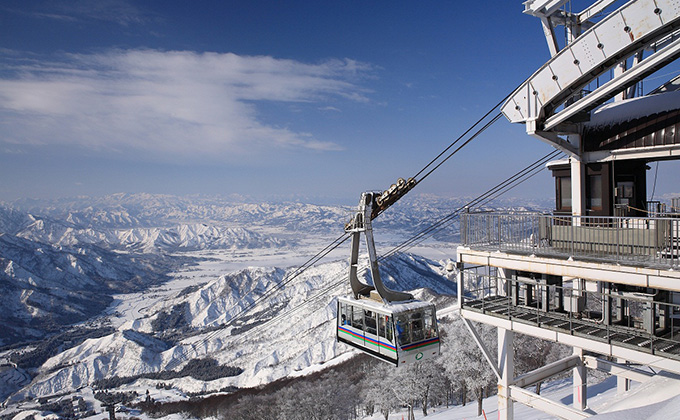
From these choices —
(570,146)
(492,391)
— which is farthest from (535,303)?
(492,391)

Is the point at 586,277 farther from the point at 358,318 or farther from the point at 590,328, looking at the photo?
the point at 358,318

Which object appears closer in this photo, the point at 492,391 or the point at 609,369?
the point at 609,369

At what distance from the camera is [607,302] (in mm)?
14156

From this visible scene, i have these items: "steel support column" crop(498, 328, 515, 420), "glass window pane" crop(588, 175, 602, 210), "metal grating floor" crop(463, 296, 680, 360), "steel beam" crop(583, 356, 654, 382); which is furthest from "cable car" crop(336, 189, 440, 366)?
"glass window pane" crop(588, 175, 602, 210)

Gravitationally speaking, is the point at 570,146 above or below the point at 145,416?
above

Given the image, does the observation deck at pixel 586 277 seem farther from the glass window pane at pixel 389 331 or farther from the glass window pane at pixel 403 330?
the glass window pane at pixel 389 331

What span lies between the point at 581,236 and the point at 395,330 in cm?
851

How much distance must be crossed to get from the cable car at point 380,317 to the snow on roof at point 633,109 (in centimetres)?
815

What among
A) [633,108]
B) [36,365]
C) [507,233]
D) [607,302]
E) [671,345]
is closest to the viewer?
[671,345]

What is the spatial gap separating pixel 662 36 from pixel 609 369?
484 inches

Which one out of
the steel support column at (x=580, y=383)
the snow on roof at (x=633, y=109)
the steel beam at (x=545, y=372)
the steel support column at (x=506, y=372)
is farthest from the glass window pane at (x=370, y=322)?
the snow on roof at (x=633, y=109)

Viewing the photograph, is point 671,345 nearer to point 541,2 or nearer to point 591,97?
point 591,97

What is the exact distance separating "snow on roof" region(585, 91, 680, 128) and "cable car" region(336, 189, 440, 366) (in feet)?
26.7

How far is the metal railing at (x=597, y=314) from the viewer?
13.0m
